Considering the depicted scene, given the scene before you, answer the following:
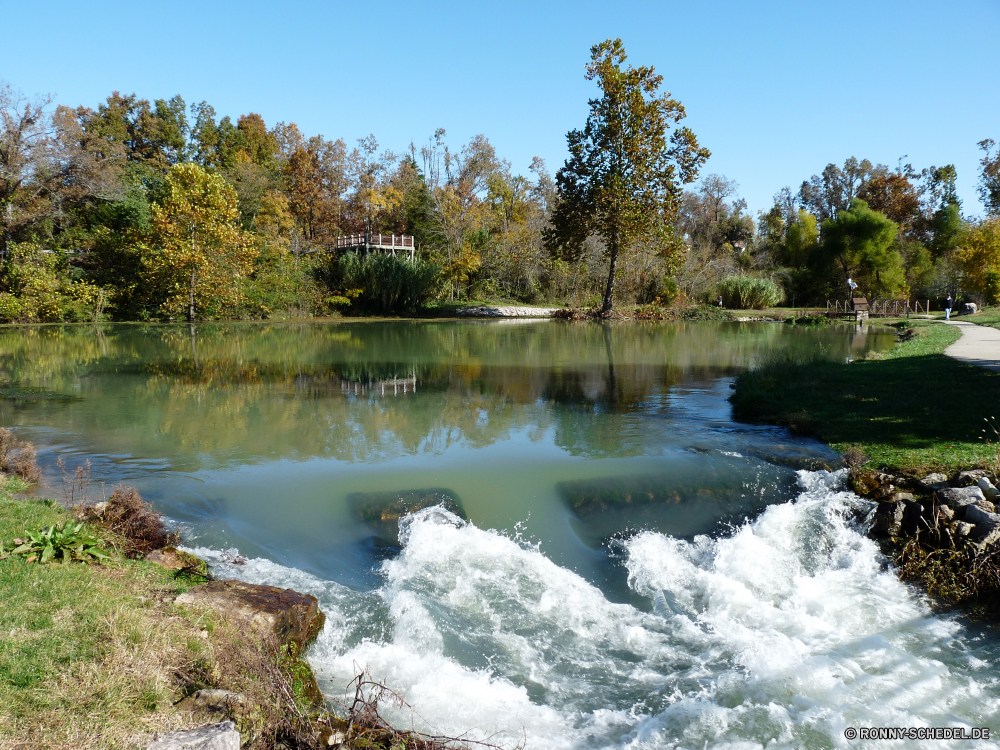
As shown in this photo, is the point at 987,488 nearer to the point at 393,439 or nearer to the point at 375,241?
the point at 393,439

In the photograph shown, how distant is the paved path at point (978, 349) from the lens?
12.3m

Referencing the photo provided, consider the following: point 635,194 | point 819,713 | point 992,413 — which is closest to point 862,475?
point 992,413

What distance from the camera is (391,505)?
672cm

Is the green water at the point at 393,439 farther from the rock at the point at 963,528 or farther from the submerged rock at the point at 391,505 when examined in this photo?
the rock at the point at 963,528

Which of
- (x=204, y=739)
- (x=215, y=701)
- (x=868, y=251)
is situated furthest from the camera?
(x=868, y=251)

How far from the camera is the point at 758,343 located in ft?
73.0

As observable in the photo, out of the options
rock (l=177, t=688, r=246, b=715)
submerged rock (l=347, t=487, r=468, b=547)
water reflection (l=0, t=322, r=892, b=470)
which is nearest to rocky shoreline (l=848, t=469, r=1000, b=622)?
water reflection (l=0, t=322, r=892, b=470)

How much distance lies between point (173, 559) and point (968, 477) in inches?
282

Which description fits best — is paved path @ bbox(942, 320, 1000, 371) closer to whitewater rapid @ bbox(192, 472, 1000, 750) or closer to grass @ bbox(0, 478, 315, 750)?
whitewater rapid @ bbox(192, 472, 1000, 750)

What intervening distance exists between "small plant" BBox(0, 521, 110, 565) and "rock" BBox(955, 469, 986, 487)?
738cm

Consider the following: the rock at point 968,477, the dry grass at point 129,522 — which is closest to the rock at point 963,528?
the rock at point 968,477

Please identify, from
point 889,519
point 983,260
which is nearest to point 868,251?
point 983,260

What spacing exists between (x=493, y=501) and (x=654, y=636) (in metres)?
2.67

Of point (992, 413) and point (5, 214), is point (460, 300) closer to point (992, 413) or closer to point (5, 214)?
point (5, 214)
